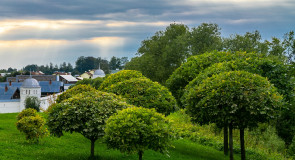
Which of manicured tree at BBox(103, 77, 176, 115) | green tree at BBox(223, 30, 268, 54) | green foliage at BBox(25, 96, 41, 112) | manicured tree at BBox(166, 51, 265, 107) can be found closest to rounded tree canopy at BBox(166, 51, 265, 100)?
manicured tree at BBox(166, 51, 265, 107)

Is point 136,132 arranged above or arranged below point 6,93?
above

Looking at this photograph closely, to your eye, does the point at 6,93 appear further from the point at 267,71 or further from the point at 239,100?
the point at 239,100

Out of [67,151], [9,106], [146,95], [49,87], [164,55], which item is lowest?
[9,106]

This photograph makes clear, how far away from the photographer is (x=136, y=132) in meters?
12.3

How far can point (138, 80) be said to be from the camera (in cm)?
1936

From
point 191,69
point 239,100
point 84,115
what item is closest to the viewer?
point 84,115

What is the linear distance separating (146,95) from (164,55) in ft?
127

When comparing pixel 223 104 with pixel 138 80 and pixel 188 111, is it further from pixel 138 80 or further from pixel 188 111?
pixel 138 80

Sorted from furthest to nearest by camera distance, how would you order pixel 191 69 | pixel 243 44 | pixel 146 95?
pixel 243 44 < pixel 191 69 < pixel 146 95

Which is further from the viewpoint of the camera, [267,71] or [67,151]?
[267,71]

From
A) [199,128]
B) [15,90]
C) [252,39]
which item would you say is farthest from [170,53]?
[15,90]

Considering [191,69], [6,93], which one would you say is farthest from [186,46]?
[6,93]

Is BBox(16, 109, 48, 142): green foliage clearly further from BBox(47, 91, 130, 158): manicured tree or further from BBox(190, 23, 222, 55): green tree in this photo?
BBox(190, 23, 222, 55): green tree

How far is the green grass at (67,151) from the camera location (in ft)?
49.9
